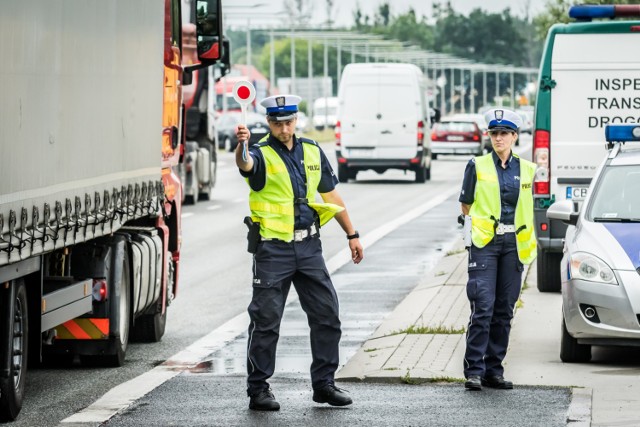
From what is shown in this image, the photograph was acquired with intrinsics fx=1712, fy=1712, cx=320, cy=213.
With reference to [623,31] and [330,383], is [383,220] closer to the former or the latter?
[623,31]

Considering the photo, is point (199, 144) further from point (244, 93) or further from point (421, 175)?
point (244, 93)

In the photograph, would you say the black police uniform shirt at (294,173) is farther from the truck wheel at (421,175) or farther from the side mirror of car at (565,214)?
the truck wheel at (421,175)

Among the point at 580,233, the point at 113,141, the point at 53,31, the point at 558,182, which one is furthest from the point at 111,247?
the point at 558,182

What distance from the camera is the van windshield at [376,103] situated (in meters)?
38.7

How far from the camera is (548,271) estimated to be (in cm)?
1548

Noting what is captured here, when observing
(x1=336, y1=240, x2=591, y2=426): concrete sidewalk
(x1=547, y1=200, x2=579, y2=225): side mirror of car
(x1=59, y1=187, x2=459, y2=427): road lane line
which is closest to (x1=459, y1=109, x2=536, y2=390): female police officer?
(x1=336, y1=240, x2=591, y2=426): concrete sidewalk

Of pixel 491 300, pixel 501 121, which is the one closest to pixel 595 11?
pixel 501 121

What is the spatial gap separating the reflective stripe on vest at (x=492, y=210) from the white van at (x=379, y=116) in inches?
1126

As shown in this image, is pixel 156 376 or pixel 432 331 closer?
pixel 156 376

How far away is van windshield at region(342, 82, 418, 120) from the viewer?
38719mm

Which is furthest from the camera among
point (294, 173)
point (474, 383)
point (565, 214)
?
point (565, 214)

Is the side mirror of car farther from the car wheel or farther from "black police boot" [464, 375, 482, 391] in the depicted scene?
the car wheel

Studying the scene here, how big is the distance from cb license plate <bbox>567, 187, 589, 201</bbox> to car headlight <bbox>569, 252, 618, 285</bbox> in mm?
4179

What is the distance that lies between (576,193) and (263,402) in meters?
6.55
